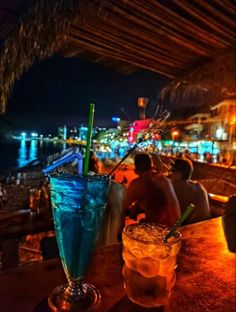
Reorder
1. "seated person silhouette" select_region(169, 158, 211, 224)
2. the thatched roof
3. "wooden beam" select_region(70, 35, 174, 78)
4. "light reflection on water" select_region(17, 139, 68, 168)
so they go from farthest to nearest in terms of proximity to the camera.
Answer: "light reflection on water" select_region(17, 139, 68, 168) → "seated person silhouette" select_region(169, 158, 211, 224) → "wooden beam" select_region(70, 35, 174, 78) → the thatched roof

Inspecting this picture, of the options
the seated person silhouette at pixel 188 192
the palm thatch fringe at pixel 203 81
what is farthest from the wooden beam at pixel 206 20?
the seated person silhouette at pixel 188 192

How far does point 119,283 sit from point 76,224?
0.30 m

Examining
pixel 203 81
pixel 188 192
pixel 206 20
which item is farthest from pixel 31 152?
pixel 206 20

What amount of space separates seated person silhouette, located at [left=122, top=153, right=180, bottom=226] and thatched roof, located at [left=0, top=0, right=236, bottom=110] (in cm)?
107

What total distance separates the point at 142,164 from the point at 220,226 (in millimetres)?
1342

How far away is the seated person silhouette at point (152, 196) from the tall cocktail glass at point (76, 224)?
5.90 ft

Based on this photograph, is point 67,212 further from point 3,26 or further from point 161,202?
point 161,202

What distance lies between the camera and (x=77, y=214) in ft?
2.02

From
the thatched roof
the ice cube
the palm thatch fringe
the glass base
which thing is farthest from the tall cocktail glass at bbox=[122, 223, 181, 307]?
the palm thatch fringe

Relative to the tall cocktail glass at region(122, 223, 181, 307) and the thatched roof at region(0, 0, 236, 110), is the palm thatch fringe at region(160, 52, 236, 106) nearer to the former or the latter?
the thatched roof at region(0, 0, 236, 110)

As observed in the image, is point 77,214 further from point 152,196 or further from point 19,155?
point 19,155

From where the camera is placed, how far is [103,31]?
5.32 ft

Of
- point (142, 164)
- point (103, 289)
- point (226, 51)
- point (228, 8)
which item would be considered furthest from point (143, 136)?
point (142, 164)

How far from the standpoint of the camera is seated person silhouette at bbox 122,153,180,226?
240 centimetres
